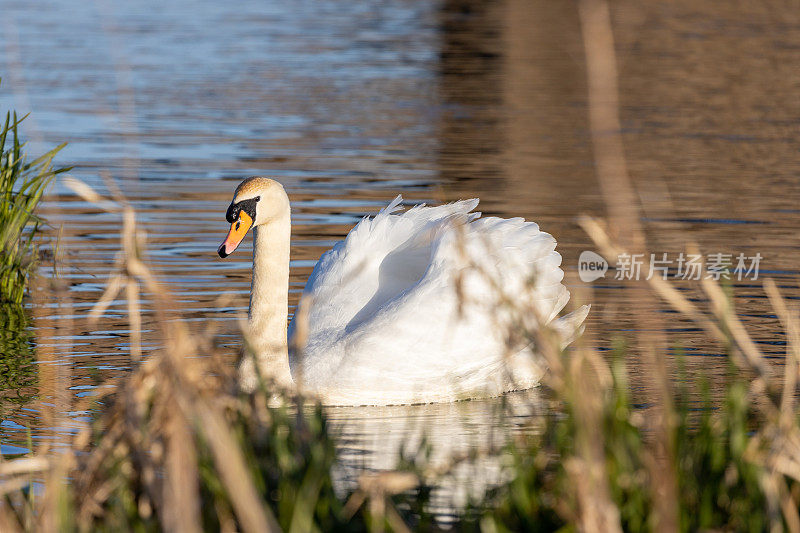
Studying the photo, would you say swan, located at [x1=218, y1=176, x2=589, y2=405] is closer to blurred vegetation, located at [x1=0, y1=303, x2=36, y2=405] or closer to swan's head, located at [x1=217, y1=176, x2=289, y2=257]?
swan's head, located at [x1=217, y1=176, x2=289, y2=257]

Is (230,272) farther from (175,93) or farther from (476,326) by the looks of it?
(175,93)

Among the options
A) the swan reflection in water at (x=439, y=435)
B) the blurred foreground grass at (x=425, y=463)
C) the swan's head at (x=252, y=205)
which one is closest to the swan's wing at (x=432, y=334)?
the swan reflection in water at (x=439, y=435)

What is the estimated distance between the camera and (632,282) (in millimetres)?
10062

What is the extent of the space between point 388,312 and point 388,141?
33.1ft

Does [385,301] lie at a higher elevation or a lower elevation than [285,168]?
lower

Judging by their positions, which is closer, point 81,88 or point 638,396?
point 638,396

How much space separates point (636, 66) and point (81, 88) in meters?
9.49

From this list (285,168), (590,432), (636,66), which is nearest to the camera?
(590,432)

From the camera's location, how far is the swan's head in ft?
23.1

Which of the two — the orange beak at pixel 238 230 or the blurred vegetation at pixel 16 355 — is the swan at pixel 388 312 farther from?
the blurred vegetation at pixel 16 355

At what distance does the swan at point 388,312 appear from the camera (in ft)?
23.4

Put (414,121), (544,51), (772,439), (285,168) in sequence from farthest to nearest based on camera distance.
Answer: (544,51) < (414,121) < (285,168) < (772,439)

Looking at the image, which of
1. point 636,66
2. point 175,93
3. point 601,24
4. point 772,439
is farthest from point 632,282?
point 636,66

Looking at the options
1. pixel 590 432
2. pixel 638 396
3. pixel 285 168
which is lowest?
pixel 590 432
